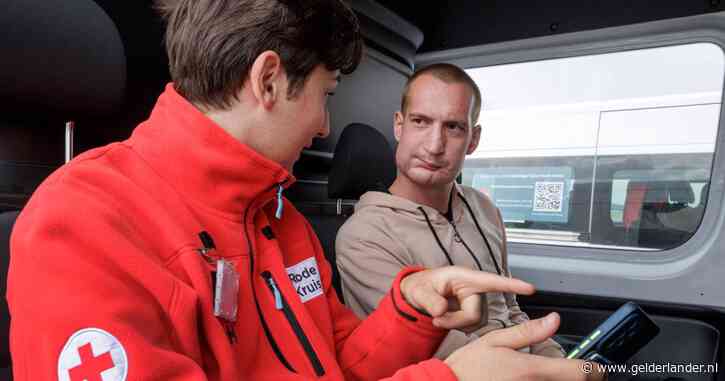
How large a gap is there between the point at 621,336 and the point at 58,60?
1.12m

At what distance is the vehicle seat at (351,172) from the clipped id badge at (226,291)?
784mm

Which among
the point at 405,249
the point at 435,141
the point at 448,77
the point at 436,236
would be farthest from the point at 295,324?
the point at 448,77

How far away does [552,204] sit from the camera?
2.32 metres

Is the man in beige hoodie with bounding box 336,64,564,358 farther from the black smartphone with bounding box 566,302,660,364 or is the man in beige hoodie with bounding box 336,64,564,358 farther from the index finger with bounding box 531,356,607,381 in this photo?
the index finger with bounding box 531,356,607,381

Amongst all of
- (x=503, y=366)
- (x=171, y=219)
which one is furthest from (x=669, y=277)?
(x=171, y=219)

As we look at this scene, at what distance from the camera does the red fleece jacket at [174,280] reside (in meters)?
0.51

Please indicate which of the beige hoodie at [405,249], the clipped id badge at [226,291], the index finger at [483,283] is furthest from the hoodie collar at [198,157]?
the beige hoodie at [405,249]

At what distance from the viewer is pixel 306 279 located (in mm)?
953

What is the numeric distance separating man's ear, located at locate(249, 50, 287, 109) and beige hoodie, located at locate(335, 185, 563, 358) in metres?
0.63

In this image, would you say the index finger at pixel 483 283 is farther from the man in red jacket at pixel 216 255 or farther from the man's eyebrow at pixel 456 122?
the man's eyebrow at pixel 456 122

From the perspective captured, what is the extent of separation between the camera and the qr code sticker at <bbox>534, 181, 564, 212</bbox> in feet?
7.52

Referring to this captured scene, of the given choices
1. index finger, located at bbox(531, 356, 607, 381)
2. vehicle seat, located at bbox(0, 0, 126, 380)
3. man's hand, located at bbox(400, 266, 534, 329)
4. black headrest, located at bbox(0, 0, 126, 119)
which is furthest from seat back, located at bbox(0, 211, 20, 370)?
index finger, located at bbox(531, 356, 607, 381)

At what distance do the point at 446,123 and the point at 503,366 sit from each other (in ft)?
3.11

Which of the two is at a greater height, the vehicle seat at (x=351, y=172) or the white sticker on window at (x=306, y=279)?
the vehicle seat at (x=351, y=172)
